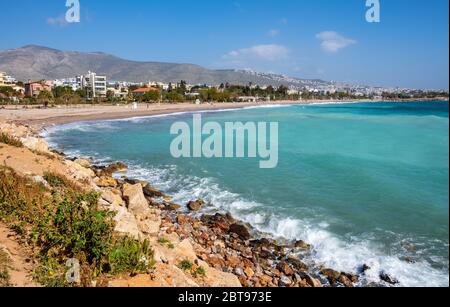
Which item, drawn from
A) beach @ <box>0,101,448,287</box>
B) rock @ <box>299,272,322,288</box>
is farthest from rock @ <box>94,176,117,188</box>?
rock @ <box>299,272,322,288</box>

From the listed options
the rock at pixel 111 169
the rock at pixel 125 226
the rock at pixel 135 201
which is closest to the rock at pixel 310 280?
the rock at pixel 125 226

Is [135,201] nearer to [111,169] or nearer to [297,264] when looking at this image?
[297,264]

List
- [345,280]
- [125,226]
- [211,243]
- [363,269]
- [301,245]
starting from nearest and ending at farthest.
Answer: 1. [125,226]
2. [345,280]
3. [363,269]
4. [211,243]
5. [301,245]

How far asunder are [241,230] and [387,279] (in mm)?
3997

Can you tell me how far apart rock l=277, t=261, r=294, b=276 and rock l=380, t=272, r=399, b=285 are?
211 cm

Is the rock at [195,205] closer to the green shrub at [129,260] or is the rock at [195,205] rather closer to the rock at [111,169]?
the rock at [111,169]

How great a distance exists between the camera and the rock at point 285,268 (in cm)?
822

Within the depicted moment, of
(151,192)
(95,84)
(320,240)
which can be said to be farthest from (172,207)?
(95,84)

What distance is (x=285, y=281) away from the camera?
25.8 ft

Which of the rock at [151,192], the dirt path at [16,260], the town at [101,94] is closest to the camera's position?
the dirt path at [16,260]

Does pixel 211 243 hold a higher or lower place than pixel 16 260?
lower

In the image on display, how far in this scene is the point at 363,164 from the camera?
21.0 meters

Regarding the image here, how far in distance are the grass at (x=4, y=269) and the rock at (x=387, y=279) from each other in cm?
749
